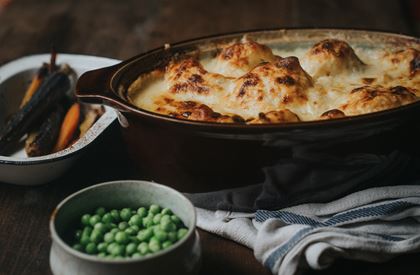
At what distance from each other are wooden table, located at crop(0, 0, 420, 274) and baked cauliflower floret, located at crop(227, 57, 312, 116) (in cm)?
43

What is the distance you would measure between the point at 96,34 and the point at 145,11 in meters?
0.46

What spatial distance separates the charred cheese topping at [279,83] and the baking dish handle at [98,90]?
134 millimetres

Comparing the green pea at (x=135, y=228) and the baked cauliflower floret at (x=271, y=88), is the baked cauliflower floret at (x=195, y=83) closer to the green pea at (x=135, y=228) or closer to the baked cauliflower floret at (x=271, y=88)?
the baked cauliflower floret at (x=271, y=88)

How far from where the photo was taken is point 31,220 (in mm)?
1799

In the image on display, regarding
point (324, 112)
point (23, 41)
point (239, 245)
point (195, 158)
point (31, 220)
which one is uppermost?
point (324, 112)

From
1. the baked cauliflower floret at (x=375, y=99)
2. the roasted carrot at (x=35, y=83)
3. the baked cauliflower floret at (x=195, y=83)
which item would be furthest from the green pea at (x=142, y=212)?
the roasted carrot at (x=35, y=83)

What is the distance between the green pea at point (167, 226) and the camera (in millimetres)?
1468

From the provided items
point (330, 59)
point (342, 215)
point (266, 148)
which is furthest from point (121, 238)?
point (330, 59)

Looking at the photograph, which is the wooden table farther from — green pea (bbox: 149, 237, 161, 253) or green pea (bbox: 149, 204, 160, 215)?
green pea (bbox: 149, 237, 161, 253)

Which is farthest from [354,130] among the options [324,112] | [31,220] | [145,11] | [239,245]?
[145,11]

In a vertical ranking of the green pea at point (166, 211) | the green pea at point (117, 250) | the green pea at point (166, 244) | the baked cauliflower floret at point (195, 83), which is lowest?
the green pea at point (117, 250)

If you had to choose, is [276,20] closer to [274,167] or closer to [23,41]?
[23,41]

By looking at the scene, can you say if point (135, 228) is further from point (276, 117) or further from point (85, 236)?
point (276, 117)

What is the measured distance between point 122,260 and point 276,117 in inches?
22.6
